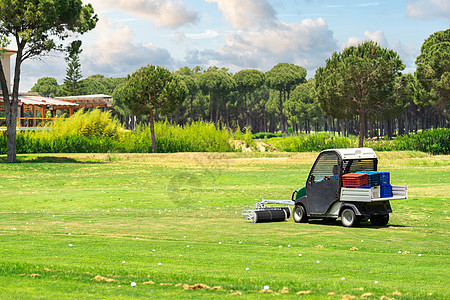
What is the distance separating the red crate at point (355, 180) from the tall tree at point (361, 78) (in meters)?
38.6

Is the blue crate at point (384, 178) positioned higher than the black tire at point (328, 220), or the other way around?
the blue crate at point (384, 178)

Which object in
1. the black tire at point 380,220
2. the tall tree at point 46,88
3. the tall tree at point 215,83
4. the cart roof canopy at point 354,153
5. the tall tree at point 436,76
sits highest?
the tall tree at point 46,88

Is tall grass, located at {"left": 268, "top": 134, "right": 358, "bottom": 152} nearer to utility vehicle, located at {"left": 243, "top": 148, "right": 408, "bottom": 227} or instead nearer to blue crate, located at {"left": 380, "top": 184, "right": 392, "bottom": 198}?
utility vehicle, located at {"left": 243, "top": 148, "right": 408, "bottom": 227}

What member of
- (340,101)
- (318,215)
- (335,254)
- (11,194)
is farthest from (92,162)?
(335,254)

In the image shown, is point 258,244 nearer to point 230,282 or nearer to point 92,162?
point 230,282

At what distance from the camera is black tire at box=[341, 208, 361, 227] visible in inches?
565

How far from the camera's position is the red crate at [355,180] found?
46.0 feet

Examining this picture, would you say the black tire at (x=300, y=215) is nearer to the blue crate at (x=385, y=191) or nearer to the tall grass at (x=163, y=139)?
the blue crate at (x=385, y=191)

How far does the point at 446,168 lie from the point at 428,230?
87.1ft

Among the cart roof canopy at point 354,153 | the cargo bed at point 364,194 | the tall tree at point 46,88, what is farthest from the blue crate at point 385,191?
the tall tree at point 46,88

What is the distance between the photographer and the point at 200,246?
11.3m

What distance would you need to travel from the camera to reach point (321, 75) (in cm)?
5797

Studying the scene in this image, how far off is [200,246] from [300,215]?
5.32 metres

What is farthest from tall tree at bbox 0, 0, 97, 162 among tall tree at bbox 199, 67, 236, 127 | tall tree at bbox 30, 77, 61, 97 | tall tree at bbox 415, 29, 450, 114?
tall tree at bbox 30, 77, 61, 97
